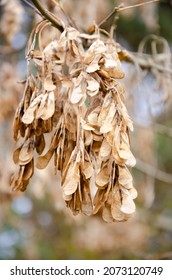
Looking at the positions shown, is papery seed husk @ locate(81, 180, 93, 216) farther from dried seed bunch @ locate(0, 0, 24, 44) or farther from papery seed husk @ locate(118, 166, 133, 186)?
dried seed bunch @ locate(0, 0, 24, 44)

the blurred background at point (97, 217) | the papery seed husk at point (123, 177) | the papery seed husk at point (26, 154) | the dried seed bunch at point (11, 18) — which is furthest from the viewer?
the blurred background at point (97, 217)

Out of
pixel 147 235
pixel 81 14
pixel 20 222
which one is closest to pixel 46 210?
pixel 20 222

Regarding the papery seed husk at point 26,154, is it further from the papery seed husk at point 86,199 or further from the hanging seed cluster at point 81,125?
the papery seed husk at point 86,199

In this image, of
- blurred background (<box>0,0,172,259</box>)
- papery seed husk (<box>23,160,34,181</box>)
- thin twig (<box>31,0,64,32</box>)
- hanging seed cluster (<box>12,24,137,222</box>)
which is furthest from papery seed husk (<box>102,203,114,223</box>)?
blurred background (<box>0,0,172,259</box>)

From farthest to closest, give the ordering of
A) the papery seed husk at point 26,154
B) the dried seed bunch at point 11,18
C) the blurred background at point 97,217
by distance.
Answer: the blurred background at point 97,217
the dried seed bunch at point 11,18
the papery seed husk at point 26,154

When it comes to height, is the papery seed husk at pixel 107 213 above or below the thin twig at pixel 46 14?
below

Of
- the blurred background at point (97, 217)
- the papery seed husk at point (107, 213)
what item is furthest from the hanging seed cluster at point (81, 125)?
the blurred background at point (97, 217)

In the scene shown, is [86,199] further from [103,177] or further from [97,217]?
[97,217]

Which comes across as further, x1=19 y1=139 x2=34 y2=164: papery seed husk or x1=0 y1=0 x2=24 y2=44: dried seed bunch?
x1=0 y1=0 x2=24 y2=44: dried seed bunch
